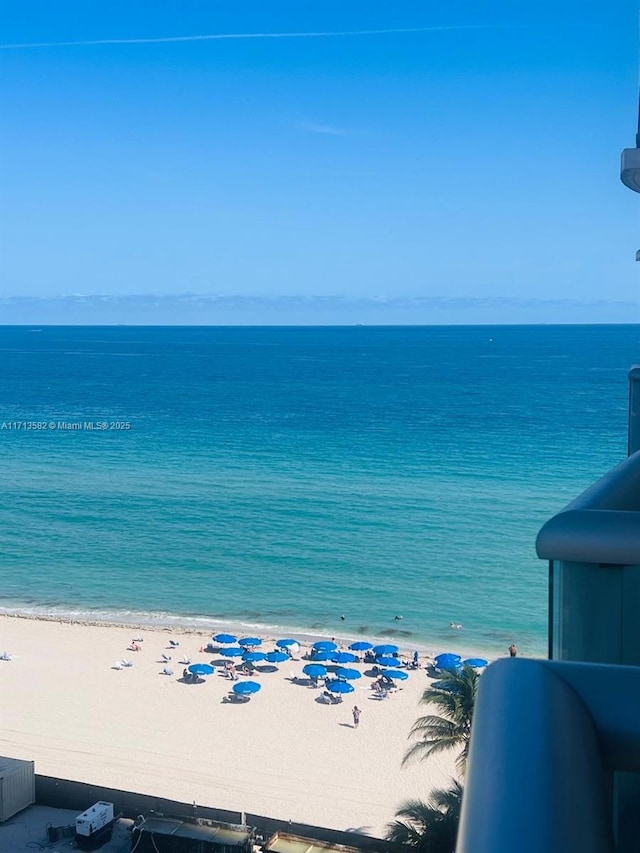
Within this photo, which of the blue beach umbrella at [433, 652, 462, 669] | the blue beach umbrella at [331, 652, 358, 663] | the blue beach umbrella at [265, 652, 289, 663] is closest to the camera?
the blue beach umbrella at [433, 652, 462, 669]

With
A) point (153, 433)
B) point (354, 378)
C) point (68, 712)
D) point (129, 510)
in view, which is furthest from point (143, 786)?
point (354, 378)

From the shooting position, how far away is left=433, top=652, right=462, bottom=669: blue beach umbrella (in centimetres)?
2329

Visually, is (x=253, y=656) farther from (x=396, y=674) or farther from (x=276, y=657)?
(x=396, y=674)

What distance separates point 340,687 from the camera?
72.9ft

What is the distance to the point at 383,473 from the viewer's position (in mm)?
51312

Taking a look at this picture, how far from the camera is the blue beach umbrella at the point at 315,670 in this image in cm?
2303

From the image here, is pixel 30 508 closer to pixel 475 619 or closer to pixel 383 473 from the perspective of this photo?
pixel 383 473

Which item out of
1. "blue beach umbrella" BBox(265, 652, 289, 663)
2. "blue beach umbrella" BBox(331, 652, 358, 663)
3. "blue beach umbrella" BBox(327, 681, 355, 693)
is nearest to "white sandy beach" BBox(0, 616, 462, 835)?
"blue beach umbrella" BBox(265, 652, 289, 663)

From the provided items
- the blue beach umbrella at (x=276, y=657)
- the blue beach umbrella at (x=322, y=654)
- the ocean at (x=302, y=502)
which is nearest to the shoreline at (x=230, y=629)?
the ocean at (x=302, y=502)

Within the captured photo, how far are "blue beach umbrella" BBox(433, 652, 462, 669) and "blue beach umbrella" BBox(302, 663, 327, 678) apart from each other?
280cm

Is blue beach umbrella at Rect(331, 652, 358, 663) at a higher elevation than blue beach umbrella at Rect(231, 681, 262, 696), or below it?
higher

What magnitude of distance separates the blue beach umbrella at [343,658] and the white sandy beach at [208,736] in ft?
1.68

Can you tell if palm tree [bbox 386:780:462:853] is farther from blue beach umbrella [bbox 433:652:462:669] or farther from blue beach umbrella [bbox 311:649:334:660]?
blue beach umbrella [bbox 311:649:334:660]

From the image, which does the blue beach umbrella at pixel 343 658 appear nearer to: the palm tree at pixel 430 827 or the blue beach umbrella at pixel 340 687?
the blue beach umbrella at pixel 340 687
